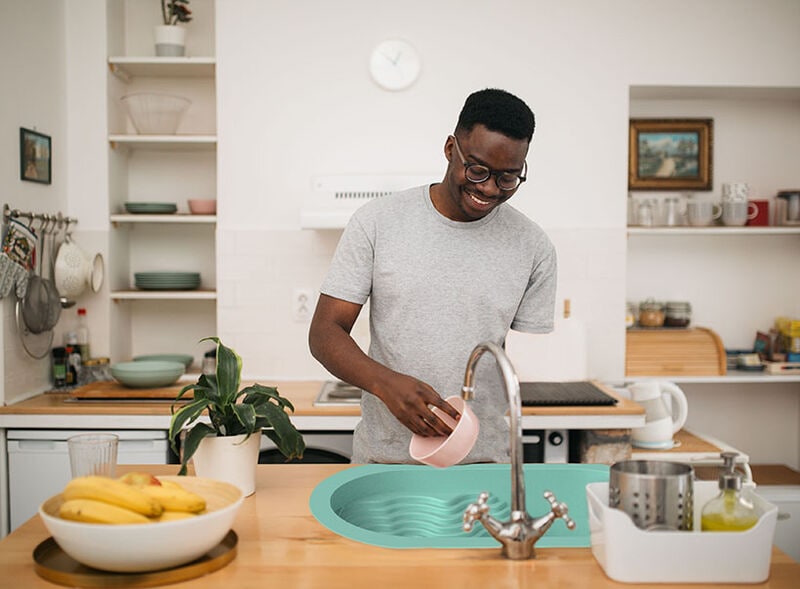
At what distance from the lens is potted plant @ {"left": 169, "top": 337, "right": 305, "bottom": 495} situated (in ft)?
5.50

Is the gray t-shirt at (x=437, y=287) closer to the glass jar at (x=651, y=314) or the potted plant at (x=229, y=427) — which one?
the potted plant at (x=229, y=427)

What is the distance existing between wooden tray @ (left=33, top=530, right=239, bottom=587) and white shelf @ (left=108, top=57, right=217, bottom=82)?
263cm

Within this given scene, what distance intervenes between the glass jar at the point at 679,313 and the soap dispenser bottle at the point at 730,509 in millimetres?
2549

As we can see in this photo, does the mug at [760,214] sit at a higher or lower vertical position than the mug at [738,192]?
lower

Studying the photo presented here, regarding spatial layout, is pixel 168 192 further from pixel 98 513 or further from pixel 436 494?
pixel 98 513

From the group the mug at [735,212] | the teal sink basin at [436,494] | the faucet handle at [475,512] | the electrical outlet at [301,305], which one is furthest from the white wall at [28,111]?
the mug at [735,212]

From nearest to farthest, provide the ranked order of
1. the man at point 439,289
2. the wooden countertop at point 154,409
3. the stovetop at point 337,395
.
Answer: the man at point 439,289, the wooden countertop at point 154,409, the stovetop at point 337,395

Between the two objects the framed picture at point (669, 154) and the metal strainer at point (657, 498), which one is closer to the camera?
the metal strainer at point (657, 498)

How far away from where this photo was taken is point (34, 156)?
10.8 ft

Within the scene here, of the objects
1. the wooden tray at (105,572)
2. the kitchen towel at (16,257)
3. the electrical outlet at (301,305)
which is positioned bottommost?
the wooden tray at (105,572)

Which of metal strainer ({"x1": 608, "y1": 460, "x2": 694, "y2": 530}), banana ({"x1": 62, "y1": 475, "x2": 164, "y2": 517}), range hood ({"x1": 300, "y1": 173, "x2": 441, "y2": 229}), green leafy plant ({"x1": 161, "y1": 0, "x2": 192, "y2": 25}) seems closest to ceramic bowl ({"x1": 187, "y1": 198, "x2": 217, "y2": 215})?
range hood ({"x1": 300, "y1": 173, "x2": 441, "y2": 229})

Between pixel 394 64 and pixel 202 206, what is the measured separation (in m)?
1.04

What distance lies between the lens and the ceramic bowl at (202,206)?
3.66 m

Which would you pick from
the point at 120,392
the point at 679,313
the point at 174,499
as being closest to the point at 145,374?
the point at 120,392
